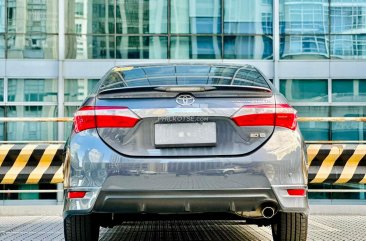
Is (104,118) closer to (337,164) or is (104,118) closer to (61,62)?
(337,164)

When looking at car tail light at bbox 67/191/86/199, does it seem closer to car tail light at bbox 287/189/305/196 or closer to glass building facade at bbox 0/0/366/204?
car tail light at bbox 287/189/305/196

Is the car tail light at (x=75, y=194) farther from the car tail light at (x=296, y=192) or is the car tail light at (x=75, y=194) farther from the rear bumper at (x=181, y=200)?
the car tail light at (x=296, y=192)

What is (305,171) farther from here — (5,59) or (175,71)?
(5,59)

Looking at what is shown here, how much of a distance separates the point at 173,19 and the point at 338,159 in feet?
47.0

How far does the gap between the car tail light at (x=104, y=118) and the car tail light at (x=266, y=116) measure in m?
0.74

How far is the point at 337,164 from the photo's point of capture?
877 centimetres

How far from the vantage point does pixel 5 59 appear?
72.0ft

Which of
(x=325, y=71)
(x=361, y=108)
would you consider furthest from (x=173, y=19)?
(x=361, y=108)

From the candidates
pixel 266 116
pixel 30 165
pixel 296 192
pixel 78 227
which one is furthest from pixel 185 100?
pixel 30 165

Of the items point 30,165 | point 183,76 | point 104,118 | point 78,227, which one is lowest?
point 78,227

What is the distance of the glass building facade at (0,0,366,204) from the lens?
2203cm

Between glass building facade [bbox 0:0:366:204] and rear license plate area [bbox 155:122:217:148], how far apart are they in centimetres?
1750

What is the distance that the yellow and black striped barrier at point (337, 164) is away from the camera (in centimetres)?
873

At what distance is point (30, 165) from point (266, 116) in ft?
15.8
